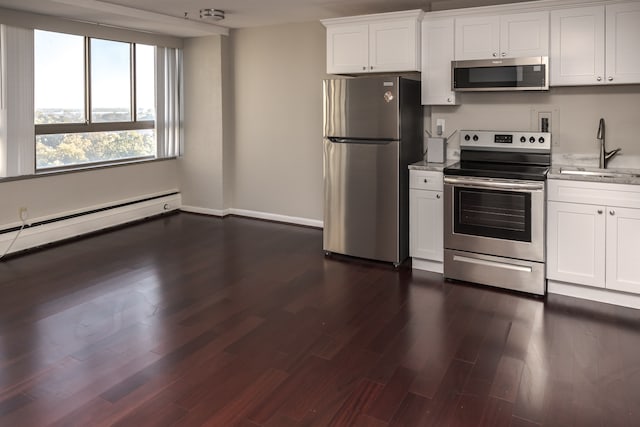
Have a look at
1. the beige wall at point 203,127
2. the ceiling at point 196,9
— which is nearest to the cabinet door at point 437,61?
the ceiling at point 196,9

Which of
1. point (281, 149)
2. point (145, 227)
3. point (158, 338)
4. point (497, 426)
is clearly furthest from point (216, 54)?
point (497, 426)

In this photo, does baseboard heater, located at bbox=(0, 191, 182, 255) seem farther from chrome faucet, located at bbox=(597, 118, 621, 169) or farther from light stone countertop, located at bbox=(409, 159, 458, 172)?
chrome faucet, located at bbox=(597, 118, 621, 169)

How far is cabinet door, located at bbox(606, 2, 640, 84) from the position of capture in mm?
3672

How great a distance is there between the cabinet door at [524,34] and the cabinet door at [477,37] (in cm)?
5

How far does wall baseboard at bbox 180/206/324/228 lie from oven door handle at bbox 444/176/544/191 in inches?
87.1

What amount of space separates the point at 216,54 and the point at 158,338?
4.19 meters

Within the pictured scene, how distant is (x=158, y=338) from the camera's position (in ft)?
10.3

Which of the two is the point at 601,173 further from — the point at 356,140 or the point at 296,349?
the point at 296,349

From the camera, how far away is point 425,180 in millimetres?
4367

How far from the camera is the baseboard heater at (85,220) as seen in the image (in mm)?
4988

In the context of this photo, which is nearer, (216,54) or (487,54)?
(487,54)

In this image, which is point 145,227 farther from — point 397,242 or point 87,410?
point 87,410

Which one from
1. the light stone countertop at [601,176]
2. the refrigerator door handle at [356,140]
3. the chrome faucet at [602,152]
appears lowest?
the light stone countertop at [601,176]

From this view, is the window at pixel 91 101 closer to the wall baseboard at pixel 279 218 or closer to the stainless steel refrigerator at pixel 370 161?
the wall baseboard at pixel 279 218
